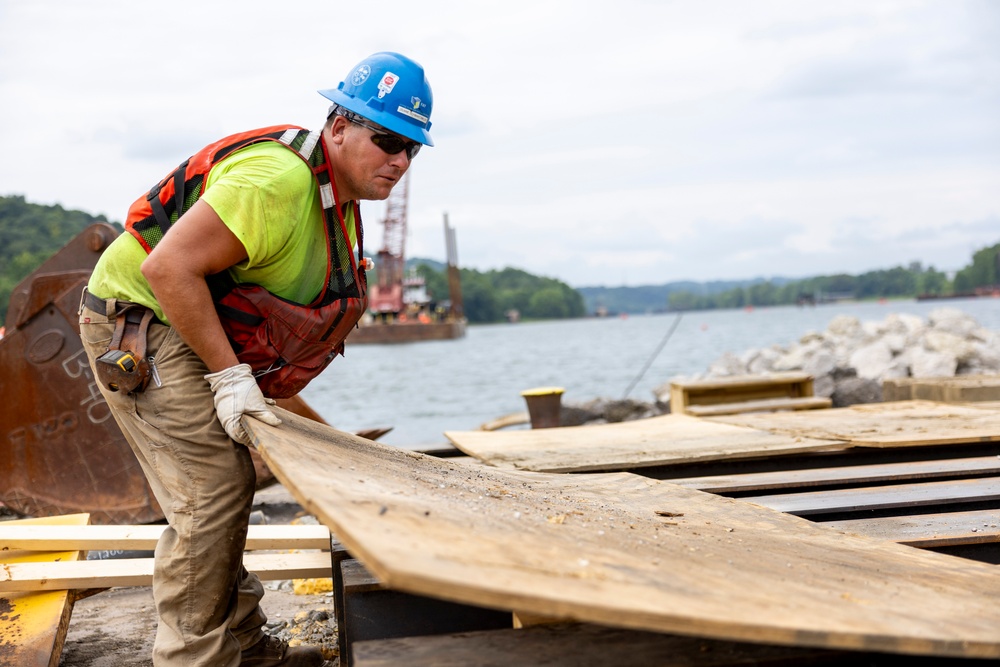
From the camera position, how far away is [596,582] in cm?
167

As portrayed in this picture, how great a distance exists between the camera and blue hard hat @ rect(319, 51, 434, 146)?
297 centimetres

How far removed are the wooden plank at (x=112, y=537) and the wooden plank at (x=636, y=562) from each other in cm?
116

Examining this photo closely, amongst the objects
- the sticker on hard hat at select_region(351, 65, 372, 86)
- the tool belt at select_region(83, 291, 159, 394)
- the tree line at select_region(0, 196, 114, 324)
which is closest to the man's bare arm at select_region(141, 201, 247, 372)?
the tool belt at select_region(83, 291, 159, 394)

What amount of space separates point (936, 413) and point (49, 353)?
550 centimetres

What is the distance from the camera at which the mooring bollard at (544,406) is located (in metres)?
7.15

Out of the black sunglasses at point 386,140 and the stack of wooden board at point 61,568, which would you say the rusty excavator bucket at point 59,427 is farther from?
the black sunglasses at point 386,140

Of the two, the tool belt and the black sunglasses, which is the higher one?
the black sunglasses

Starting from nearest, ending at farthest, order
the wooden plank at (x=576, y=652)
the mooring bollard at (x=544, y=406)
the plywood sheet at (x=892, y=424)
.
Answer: the wooden plank at (x=576, y=652)
the plywood sheet at (x=892, y=424)
the mooring bollard at (x=544, y=406)

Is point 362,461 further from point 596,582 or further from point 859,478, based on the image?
point 859,478

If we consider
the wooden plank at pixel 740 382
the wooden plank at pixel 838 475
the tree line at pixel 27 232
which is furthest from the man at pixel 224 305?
the tree line at pixel 27 232

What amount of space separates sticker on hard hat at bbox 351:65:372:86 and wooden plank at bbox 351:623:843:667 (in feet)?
5.92

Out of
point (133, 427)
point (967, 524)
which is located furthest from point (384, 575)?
point (967, 524)

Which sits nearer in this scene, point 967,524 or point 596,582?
point 596,582

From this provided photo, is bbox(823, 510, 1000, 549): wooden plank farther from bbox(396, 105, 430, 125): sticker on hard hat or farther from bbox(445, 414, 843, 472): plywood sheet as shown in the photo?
bbox(396, 105, 430, 125): sticker on hard hat
